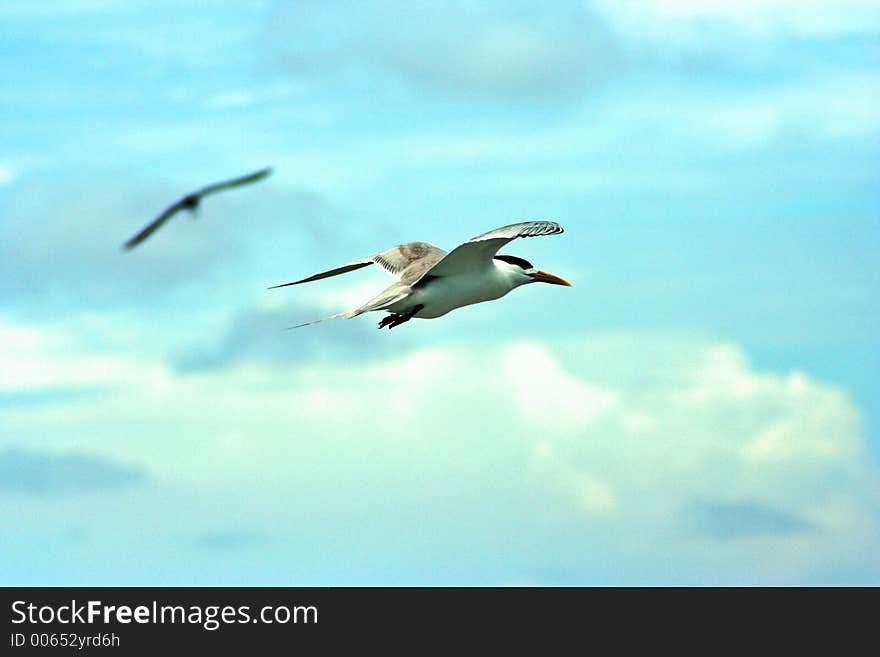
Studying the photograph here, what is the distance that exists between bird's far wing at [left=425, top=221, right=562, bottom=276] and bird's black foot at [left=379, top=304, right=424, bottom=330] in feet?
2.39

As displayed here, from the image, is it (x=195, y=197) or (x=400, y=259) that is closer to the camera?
(x=195, y=197)

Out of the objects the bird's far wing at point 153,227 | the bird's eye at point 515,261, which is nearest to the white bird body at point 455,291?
the bird's eye at point 515,261

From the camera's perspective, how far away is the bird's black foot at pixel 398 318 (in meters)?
23.1

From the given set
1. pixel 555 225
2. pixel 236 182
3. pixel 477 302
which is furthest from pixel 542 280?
pixel 236 182

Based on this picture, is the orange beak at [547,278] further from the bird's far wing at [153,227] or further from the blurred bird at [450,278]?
the bird's far wing at [153,227]

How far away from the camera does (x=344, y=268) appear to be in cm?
2517

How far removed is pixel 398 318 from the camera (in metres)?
23.2

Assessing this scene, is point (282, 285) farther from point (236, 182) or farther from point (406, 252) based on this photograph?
point (236, 182)

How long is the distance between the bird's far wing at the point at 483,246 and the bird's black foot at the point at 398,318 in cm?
73

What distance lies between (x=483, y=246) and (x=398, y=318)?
7.38 feet

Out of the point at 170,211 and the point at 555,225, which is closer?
the point at 170,211

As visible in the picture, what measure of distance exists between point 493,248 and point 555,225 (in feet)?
7.29

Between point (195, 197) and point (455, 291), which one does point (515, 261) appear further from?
point (195, 197)

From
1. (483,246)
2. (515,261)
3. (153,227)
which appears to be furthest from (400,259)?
(153,227)
